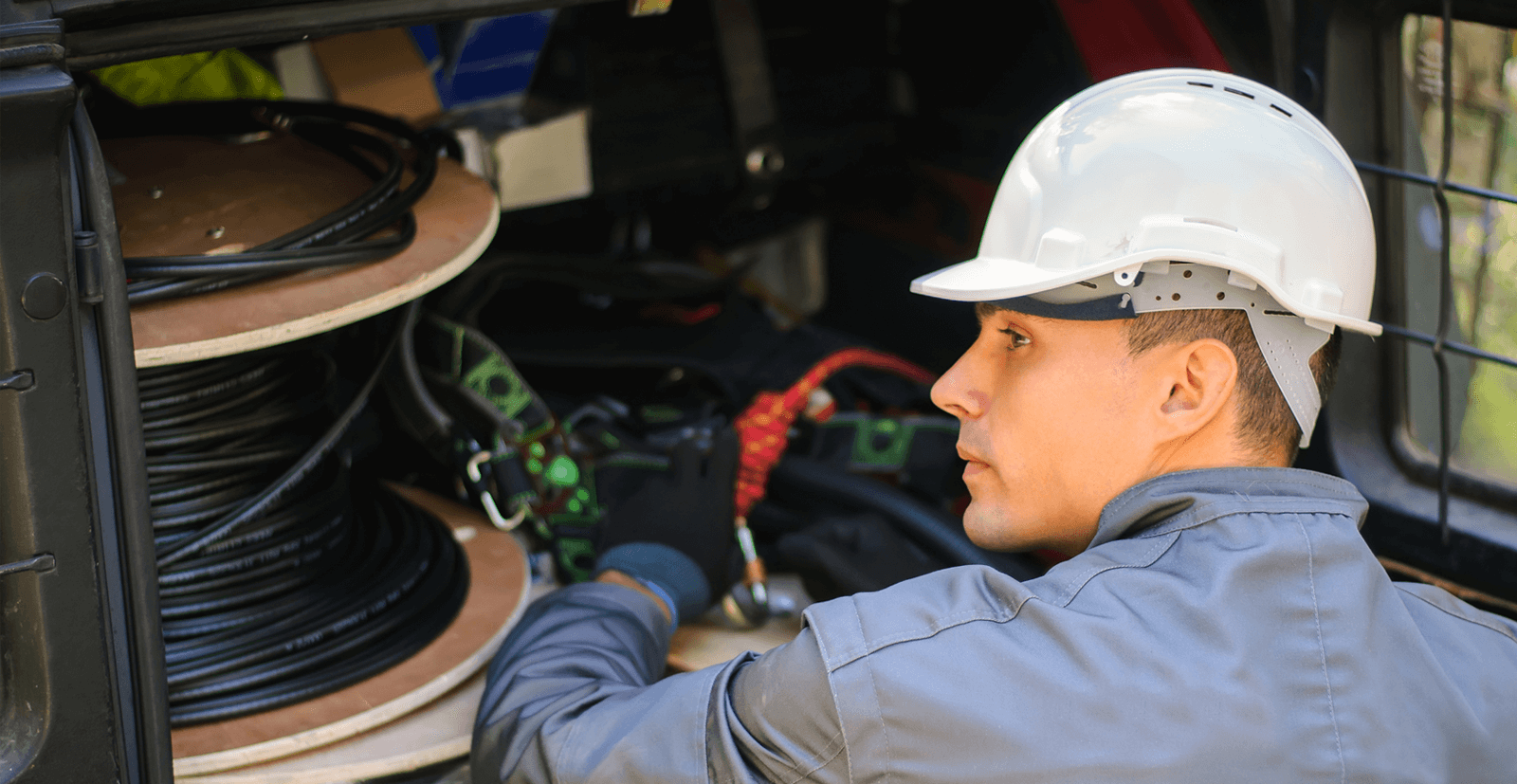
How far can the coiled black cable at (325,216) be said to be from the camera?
4.73 ft

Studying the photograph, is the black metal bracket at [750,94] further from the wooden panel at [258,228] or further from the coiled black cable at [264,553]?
the coiled black cable at [264,553]

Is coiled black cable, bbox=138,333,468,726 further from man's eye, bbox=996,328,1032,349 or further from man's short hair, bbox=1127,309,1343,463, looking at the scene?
man's short hair, bbox=1127,309,1343,463

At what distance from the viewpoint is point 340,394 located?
7.75ft

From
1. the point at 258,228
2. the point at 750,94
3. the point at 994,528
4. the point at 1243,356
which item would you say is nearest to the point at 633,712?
the point at 994,528

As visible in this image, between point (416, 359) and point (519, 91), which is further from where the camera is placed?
point (519, 91)

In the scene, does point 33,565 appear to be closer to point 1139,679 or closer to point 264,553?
point 264,553

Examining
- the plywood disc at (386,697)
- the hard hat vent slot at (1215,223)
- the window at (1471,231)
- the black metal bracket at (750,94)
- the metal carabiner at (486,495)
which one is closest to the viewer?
the hard hat vent slot at (1215,223)

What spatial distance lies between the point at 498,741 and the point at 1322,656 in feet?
2.81

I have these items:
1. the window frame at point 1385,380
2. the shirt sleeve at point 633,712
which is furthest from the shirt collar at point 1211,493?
the window frame at point 1385,380

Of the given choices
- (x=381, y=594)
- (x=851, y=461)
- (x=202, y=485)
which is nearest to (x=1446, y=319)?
(x=851, y=461)

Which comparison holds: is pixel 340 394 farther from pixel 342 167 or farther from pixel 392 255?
pixel 392 255

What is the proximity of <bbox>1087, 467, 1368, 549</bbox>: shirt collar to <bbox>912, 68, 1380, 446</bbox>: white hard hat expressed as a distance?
10 cm

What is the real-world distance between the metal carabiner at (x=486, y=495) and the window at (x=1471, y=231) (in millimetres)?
1433

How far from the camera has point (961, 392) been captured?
4.58 feet
